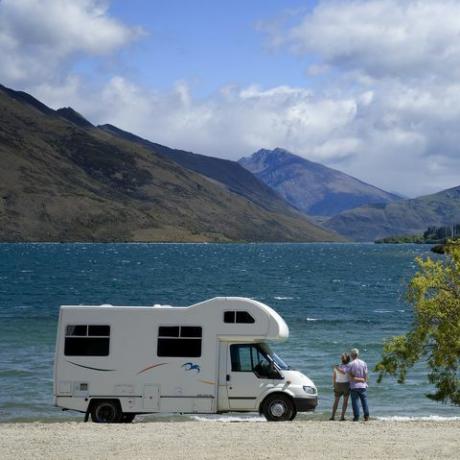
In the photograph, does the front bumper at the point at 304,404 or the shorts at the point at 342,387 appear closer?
the front bumper at the point at 304,404

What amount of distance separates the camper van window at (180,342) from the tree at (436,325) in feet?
16.7

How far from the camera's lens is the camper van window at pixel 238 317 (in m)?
23.4

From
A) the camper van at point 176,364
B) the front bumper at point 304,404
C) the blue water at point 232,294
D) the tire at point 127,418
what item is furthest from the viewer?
the blue water at point 232,294

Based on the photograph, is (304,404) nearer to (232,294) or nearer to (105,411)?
(105,411)

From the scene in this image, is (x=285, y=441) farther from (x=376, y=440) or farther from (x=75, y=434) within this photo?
(x=75, y=434)

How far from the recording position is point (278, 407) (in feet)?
77.2

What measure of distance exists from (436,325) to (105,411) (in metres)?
9.25

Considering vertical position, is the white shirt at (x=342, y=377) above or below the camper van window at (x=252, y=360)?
below

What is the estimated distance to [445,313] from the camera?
2347 cm

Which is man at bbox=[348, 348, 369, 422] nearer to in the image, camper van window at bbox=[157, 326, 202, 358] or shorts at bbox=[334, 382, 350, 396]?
shorts at bbox=[334, 382, 350, 396]

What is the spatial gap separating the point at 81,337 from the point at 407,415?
1288cm

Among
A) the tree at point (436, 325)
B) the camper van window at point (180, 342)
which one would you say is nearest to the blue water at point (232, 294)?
the tree at point (436, 325)

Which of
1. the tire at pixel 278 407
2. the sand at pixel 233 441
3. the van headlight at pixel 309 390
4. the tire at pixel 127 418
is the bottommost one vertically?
the sand at pixel 233 441

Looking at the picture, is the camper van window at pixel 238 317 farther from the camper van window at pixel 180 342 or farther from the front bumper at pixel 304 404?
the front bumper at pixel 304 404
